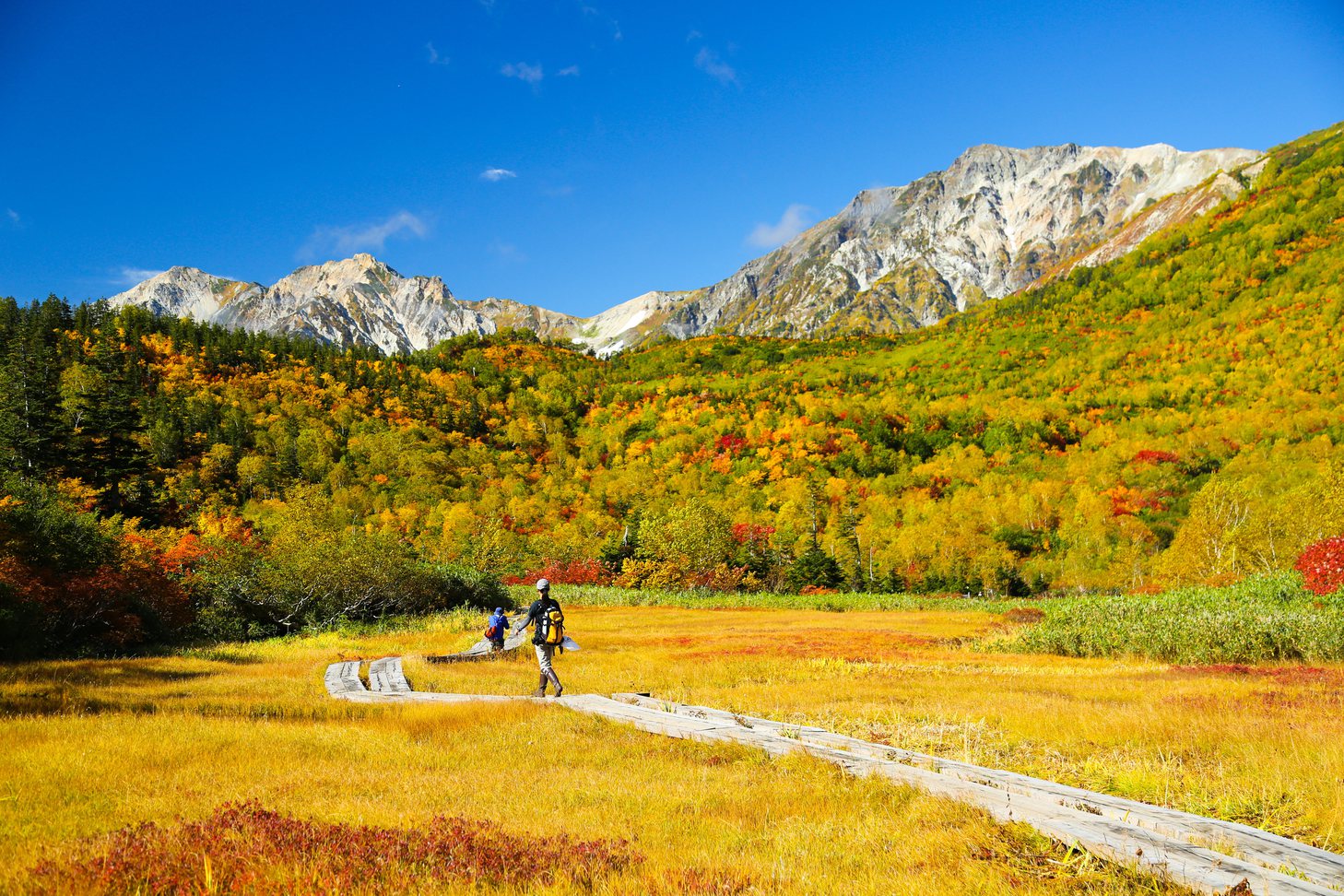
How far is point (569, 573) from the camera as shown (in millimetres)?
86875

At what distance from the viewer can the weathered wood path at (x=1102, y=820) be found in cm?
471

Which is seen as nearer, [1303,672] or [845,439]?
[1303,672]

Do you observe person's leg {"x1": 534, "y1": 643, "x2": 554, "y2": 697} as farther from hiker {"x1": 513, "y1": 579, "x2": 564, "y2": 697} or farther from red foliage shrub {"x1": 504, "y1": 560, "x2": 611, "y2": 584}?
red foliage shrub {"x1": 504, "y1": 560, "x2": 611, "y2": 584}

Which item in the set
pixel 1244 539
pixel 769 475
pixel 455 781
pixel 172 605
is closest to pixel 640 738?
pixel 455 781

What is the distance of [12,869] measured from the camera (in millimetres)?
4824

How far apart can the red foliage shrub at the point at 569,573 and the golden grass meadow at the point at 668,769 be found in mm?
64122

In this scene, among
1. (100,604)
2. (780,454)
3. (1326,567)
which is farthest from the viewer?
(780,454)

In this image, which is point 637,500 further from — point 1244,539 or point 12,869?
point 12,869

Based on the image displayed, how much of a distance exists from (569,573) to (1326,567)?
72773 millimetres

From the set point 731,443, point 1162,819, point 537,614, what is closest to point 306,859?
point 1162,819

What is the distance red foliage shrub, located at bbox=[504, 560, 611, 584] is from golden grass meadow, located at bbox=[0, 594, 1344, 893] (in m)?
64.1

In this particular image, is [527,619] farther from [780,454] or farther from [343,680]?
[780,454]

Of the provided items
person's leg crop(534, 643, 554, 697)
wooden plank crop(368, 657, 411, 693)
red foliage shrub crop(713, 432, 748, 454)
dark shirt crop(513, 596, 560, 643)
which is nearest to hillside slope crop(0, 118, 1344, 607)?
red foliage shrub crop(713, 432, 748, 454)

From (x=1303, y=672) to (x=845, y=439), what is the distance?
15099cm
